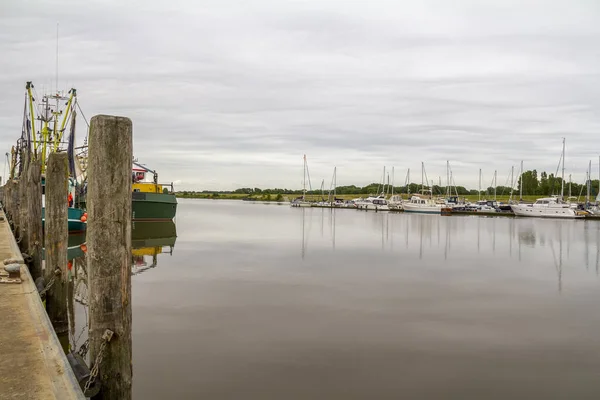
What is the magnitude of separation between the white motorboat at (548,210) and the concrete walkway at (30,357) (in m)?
75.9

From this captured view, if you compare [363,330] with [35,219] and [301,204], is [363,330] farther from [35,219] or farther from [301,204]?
[301,204]

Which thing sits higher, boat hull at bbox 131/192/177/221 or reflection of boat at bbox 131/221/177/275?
boat hull at bbox 131/192/177/221

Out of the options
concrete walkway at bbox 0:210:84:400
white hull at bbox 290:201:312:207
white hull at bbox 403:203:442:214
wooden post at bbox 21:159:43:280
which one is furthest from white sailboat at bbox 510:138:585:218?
concrete walkway at bbox 0:210:84:400

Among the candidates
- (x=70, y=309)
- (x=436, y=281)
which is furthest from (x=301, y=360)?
(x=436, y=281)

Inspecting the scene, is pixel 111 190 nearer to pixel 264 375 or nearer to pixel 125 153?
pixel 125 153

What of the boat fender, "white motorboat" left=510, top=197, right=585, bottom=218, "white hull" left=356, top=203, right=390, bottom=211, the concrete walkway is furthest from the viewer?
"white hull" left=356, top=203, right=390, bottom=211

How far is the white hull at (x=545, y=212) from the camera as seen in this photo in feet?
233


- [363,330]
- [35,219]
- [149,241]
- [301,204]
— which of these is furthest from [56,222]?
[301,204]

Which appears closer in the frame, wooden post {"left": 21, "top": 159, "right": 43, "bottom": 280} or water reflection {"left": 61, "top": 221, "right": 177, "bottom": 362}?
water reflection {"left": 61, "top": 221, "right": 177, "bottom": 362}

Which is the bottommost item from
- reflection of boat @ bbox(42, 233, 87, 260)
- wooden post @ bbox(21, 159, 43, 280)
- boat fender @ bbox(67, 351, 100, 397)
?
reflection of boat @ bbox(42, 233, 87, 260)

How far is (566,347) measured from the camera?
10.1 m

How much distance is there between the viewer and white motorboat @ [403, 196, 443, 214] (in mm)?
82944

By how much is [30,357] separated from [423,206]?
8373 centimetres

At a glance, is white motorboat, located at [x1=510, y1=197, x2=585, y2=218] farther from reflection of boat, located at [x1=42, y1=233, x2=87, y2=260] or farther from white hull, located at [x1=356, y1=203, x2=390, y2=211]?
reflection of boat, located at [x1=42, y1=233, x2=87, y2=260]
